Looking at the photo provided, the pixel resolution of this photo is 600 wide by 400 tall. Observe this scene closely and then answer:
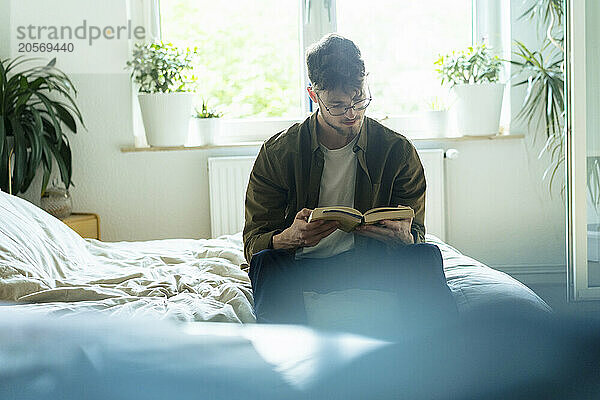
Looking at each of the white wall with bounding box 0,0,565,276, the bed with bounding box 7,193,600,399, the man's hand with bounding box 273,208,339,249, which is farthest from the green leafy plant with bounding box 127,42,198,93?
the bed with bounding box 7,193,600,399

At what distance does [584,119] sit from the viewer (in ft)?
9.39

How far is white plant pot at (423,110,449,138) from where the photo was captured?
365 cm

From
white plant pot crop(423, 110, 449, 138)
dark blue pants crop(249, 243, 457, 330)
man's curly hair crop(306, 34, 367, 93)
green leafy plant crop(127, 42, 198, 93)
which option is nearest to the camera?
dark blue pants crop(249, 243, 457, 330)

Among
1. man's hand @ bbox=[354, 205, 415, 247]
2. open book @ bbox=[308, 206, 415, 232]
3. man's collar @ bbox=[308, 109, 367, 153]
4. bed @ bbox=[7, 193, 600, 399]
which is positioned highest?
man's collar @ bbox=[308, 109, 367, 153]

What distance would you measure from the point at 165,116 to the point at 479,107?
1.57 metres

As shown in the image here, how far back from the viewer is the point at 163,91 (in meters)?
3.44

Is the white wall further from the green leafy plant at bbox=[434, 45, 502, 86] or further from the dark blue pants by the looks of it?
the dark blue pants

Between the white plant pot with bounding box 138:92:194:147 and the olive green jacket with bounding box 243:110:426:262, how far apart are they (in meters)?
1.85

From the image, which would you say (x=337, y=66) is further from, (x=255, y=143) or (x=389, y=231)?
(x=255, y=143)

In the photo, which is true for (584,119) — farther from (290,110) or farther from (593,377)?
(593,377)

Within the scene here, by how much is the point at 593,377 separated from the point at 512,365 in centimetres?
3

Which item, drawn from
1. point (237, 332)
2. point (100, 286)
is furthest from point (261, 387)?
point (100, 286)

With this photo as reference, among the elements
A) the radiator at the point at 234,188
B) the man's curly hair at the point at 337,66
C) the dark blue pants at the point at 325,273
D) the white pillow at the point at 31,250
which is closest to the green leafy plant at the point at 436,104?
the radiator at the point at 234,188

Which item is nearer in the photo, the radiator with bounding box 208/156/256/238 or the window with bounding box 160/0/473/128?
the radiator with bounding box 208/156/256/238
